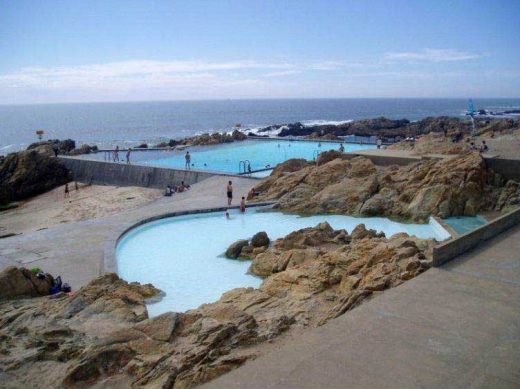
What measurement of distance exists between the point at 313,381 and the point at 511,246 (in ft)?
17.5

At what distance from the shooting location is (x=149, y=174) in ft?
77.9

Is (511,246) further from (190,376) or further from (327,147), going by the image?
(327,147)

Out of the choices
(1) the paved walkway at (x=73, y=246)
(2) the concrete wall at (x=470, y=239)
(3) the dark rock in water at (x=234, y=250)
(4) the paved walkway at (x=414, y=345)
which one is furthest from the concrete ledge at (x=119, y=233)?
(2) the concrete wall at (x=470, y=239)

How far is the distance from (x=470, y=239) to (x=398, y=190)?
26.8 feet

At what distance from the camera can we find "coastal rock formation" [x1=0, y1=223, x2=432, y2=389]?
4703 mm

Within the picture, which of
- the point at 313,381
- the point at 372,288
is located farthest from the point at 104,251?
the point at 313,381

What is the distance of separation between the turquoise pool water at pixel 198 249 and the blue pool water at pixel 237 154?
9972 mm

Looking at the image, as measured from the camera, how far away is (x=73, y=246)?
1109 centimetres

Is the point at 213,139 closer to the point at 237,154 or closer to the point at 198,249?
the point at 237,154

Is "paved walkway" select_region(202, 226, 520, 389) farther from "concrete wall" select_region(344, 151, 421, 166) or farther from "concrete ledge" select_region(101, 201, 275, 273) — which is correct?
"concrete wall" select_region(344, 151, 421, 166)

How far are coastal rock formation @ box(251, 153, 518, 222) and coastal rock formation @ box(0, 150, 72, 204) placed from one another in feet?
49.4

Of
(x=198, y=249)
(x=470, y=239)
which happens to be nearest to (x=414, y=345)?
(x=470, y=239)

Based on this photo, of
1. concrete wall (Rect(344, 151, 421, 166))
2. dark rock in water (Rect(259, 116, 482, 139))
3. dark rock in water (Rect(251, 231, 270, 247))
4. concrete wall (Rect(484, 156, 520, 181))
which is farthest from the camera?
dark rock in water (Rect(259, 116, 482, 139))

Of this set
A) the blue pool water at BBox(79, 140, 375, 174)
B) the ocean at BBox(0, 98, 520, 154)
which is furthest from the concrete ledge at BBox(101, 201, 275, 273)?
the ocean at BBox(0, 98, 520, 154)
